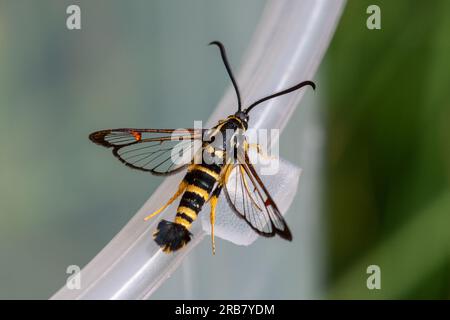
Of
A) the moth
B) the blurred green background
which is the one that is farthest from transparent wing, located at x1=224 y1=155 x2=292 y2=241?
the blurred green background

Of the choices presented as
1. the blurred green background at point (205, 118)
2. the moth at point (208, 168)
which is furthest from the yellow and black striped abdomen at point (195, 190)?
the blurred green background at point (205, 118)

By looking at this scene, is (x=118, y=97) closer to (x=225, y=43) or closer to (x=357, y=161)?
(x=225, y=43)

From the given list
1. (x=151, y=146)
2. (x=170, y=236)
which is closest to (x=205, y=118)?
(x=151, y=146)

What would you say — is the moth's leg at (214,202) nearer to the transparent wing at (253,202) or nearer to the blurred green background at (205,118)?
the transparent wing at (253,202)

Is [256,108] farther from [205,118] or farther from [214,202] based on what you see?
[205,118]

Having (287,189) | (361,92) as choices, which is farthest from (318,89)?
(287,189)

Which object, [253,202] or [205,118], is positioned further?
[205,118]
